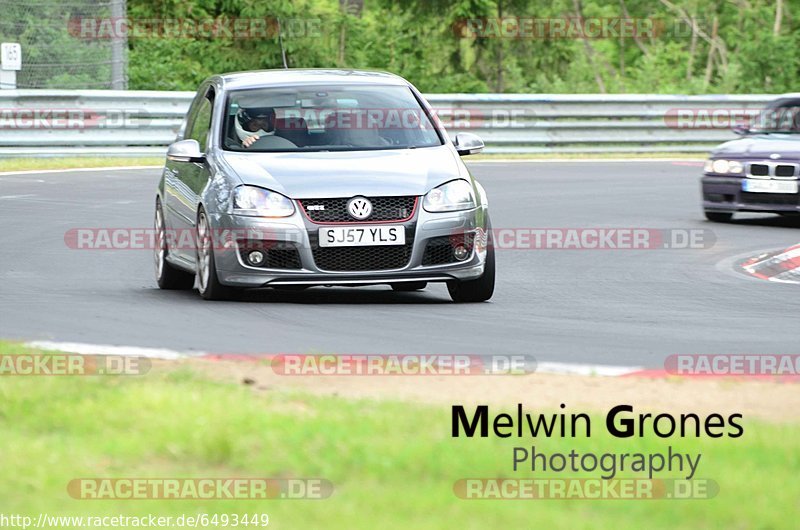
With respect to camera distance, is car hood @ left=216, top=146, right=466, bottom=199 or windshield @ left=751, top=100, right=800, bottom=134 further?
windshield @ left=751, top=100, right=800, bottom=134

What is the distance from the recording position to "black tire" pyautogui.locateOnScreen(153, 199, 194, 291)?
11.9 metres

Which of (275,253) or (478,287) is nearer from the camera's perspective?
(275,253)

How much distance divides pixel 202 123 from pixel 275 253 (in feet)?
6.47

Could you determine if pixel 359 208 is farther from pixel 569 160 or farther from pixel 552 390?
pixel 569 160

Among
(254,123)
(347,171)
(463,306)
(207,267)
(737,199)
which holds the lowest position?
(737,199)

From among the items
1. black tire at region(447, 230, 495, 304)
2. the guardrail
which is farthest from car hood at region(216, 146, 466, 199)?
the guardrail

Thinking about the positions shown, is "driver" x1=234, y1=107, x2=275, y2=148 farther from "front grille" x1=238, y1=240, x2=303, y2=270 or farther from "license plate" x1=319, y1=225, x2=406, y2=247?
"license plate" x1=319, y1=225, x2=406, y2=247

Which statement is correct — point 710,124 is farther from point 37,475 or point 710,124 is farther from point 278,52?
point 37,475

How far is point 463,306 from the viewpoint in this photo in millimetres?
10812

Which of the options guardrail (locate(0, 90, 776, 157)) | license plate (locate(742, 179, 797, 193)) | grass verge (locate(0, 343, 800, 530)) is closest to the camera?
grass verge (locate(0, 343, 800, 530))

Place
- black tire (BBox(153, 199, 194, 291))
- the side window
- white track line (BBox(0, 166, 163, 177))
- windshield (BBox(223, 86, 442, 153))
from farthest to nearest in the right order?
white track line (BBox(0, 166, 163, 177)) → black tire (BBox(153, 199, 194, 291)) → the side window → windshield (BBox(223, 86, 442, 153))

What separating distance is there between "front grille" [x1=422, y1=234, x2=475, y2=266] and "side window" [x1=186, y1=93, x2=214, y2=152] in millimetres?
1957

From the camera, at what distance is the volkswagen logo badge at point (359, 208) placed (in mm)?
10398

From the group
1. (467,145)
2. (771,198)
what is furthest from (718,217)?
(467,145)
